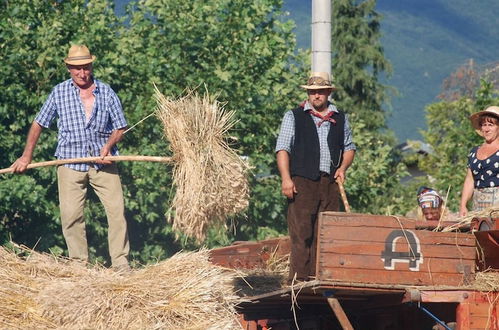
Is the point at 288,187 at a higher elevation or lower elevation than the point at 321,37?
lower

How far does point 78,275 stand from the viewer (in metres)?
8.45

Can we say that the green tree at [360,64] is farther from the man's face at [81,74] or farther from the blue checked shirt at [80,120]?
the man's face at [81,74]

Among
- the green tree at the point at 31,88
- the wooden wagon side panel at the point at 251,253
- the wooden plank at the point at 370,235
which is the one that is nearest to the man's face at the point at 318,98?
the wooden plank at the point at 370,235

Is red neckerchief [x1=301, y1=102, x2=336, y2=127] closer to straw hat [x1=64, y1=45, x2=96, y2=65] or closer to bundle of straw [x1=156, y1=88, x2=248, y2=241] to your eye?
bundle of straw [x1=156, y1=88, x2=248, y2=241]

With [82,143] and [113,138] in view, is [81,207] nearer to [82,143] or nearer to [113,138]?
[82,143]

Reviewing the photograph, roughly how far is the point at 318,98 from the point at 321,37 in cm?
309

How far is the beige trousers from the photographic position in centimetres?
1009

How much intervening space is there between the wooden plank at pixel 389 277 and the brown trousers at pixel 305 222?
1.04 m

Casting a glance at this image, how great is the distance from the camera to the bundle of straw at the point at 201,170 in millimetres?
9555

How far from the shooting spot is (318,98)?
9.99 meters

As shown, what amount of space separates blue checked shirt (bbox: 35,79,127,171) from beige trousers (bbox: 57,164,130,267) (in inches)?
3.4

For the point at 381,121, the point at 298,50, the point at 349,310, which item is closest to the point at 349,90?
the point at 381,121

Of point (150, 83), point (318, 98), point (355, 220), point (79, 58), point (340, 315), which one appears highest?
point (150, 83)

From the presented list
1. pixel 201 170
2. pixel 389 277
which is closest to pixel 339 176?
pixel 201 170
